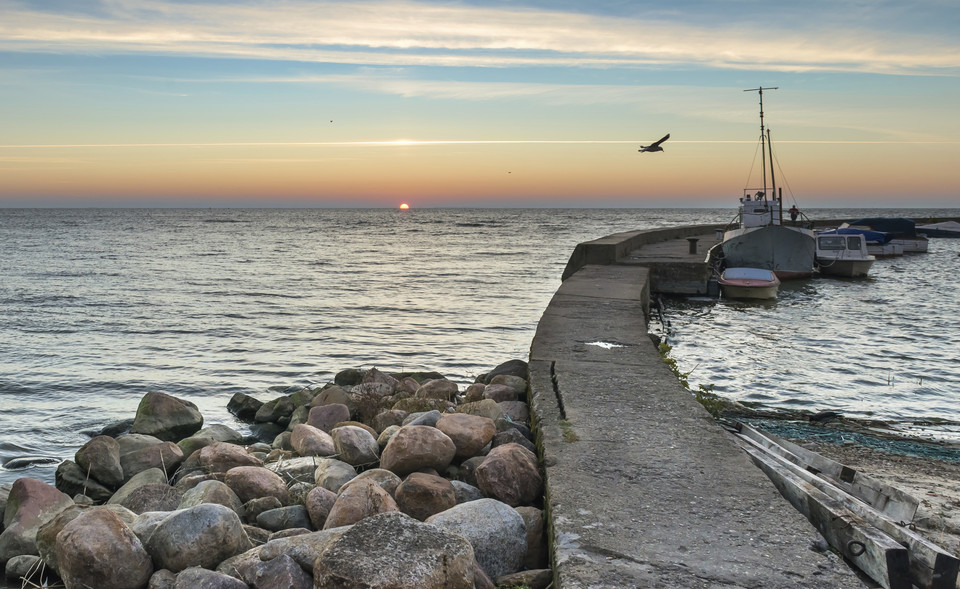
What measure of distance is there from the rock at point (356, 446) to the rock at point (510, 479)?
1139 millimetres

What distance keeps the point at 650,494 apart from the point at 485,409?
215 centimetres

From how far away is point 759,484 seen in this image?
11.4 ft

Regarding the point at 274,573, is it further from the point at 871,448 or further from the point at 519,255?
the point at 519,255

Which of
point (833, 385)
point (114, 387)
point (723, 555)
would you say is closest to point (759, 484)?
point (723, 555)

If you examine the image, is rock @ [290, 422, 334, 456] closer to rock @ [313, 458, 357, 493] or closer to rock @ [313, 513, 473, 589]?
rock @ [313, 458, 357, 493]

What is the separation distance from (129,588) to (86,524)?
0.38 metres

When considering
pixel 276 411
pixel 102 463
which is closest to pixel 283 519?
pixel 102 463

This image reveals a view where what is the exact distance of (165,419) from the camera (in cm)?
669

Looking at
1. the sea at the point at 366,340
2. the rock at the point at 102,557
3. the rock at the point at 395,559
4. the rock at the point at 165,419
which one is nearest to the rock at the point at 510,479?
the rock at the point at 395,559

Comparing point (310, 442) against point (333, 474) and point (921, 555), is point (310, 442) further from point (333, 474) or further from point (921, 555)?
point (921, 555)

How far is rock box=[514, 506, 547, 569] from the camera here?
10.9 feet

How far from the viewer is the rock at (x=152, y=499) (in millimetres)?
4270

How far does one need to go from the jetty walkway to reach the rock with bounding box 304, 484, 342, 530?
4.06 feet

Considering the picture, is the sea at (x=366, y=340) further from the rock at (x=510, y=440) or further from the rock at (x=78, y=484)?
the rock at (x=510, y=440)
